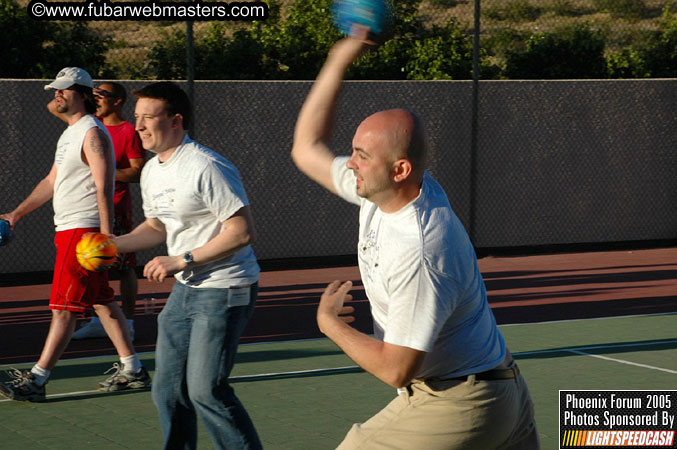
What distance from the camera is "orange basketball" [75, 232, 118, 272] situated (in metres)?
5.68

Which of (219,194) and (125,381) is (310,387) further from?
(219,194)

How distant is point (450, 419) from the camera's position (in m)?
3.54

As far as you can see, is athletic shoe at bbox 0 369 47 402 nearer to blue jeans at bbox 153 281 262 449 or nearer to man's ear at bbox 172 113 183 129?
blue jeans at bbox 153 281 262 449

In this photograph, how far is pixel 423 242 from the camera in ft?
11.0

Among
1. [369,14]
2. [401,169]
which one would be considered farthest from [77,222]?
[401,169]

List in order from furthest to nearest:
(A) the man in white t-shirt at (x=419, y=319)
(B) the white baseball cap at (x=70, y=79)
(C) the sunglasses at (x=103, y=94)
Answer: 1. (C) the sunglasses at (x=103, y=94)
2. (B) the white baseball cap at (x=70, y=79)
3. (A) the man in white t-shirt at (x=419, y=319)

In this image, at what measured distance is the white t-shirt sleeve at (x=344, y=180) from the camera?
13.2 feet

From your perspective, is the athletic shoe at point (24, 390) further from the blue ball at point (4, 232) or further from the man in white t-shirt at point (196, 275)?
the man in white t-shirt at point (196, 275)

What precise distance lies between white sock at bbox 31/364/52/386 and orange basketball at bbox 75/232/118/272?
4.70 ft

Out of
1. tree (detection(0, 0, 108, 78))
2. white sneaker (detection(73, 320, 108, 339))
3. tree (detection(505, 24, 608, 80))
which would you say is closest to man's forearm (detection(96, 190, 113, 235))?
white sneaker (detection(73, 320, 108, 339))

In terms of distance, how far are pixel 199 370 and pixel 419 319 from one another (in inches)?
71.8

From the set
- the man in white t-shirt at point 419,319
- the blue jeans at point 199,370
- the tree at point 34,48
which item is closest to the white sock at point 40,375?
the blue jeans at point 199,370

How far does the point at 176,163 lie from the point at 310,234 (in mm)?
9241

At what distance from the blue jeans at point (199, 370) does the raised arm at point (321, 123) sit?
3.64 feet
